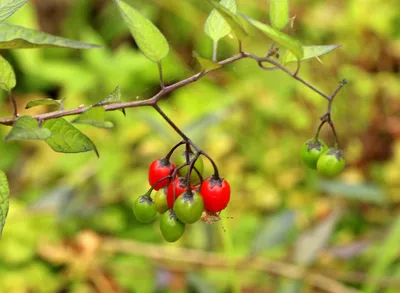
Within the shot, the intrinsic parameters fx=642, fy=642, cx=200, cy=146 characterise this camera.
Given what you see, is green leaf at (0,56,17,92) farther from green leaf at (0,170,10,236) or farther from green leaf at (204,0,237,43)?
green leaf at (204,0,237,43)

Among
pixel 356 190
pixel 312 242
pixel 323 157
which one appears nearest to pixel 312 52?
pixel 323 157

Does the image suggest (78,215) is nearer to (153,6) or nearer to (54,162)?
(54,162)

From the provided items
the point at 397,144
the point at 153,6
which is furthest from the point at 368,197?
the point at 153,6

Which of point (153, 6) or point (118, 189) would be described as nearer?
point (118, 189)

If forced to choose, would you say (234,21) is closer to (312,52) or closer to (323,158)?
(312,52)

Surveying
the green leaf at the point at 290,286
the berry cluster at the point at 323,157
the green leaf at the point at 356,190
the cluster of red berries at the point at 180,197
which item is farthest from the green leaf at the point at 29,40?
the green leaf at the point at 356,190

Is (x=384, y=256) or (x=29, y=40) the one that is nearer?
(x=29, y=40)

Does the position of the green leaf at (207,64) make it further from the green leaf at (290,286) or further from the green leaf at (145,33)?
the green leaf at (290,286)
